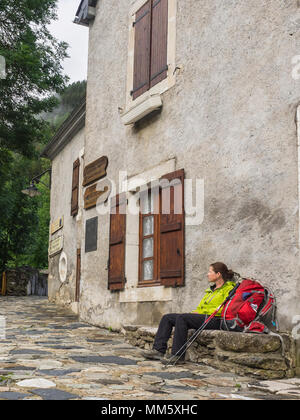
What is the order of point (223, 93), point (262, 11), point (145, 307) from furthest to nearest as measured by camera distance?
1. point (145, 307)
2. point (223, 93)
3. point (262, 11)

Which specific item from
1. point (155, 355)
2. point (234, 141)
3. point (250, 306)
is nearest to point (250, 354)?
point (250, 306)

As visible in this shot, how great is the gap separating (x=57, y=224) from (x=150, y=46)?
836 cm

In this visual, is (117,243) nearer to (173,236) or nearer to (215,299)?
(173,236)

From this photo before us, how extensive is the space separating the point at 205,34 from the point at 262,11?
111 cm

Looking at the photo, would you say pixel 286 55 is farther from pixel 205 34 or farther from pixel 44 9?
pixel 44 9

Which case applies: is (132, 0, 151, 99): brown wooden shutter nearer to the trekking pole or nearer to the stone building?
the stone building

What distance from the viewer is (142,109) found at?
7.61 meters

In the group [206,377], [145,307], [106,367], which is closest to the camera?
[206,377]

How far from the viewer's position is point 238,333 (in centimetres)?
469

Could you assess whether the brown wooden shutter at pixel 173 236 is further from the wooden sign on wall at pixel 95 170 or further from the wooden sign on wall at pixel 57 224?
the wooden sign on wall at pixel 57 224

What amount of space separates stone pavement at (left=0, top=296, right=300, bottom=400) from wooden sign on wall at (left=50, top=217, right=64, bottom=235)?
814 centimetres

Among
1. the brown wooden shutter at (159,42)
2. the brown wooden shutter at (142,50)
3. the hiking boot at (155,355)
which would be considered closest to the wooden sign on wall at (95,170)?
the brown wooden shutter at (142,50)
